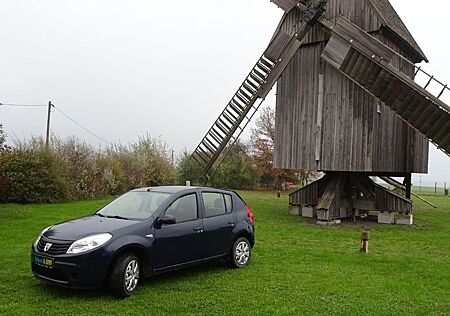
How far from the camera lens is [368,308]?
7508mm

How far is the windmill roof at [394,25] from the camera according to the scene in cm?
1844

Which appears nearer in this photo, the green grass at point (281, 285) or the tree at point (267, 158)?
the green grass at point (281, 285)

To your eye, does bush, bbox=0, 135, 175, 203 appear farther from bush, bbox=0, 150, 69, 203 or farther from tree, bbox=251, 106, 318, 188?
tree, bbox=251, 106, 318, 188

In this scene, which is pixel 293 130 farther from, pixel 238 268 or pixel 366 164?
pixel 238 268

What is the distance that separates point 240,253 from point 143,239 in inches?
110

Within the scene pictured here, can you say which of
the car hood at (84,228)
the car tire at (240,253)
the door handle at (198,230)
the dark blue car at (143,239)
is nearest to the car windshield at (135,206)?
the dark blue car at (143,239)

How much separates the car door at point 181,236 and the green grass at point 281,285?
459 mm

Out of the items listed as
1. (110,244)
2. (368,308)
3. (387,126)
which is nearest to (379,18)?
(387,126)

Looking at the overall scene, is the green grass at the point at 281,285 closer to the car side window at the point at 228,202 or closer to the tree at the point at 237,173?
the car side window at the point at 228,202

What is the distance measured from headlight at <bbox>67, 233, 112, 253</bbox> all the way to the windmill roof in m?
14.6

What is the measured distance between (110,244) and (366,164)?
1318 cm

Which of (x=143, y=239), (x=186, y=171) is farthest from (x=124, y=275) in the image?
(x=186, y=171)

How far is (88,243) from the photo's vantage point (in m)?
7.35

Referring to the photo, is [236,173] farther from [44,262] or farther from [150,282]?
[44,262]
